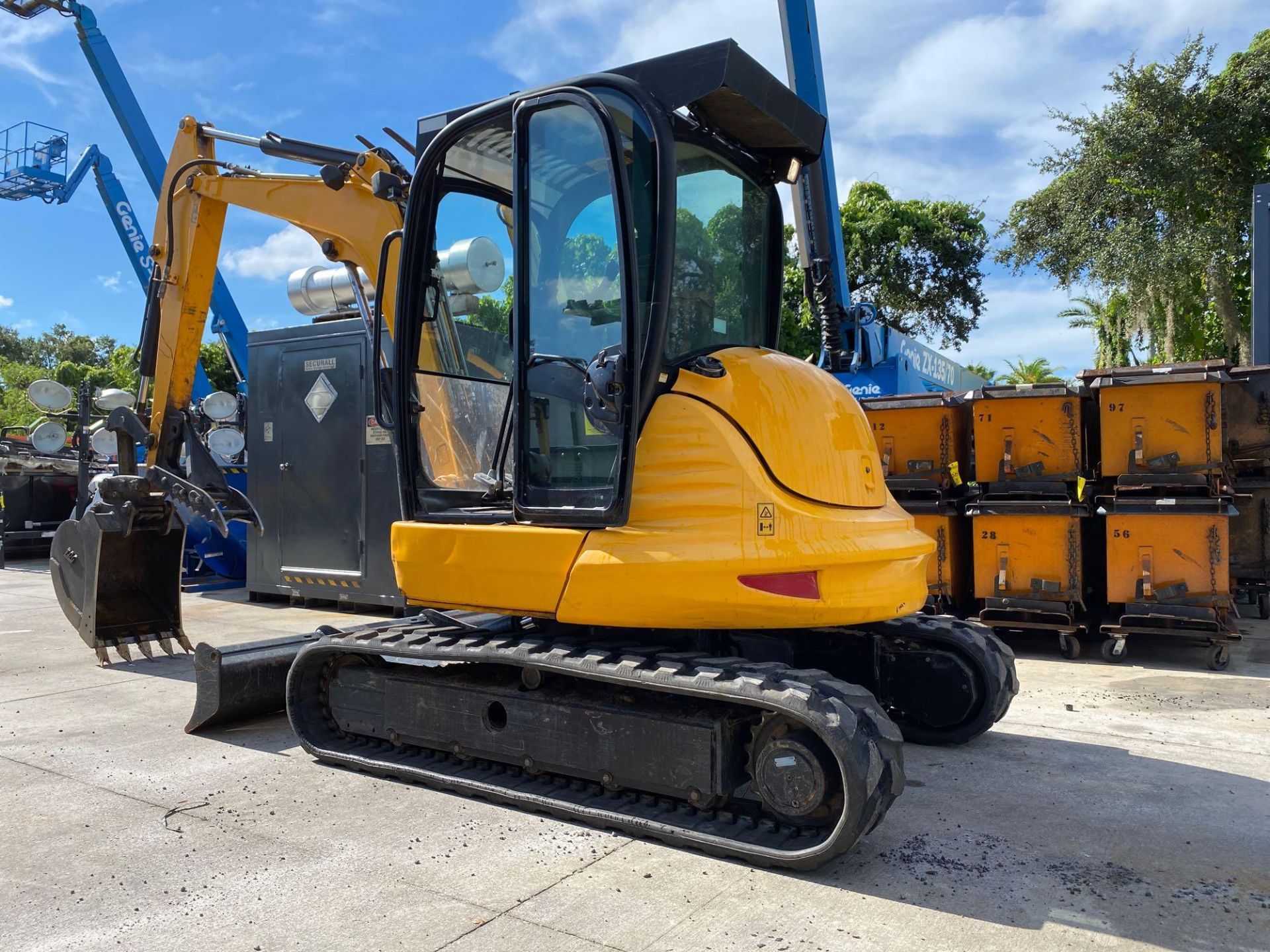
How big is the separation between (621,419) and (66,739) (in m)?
3.76

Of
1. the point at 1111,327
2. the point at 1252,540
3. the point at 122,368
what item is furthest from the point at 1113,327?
the point at 122,368

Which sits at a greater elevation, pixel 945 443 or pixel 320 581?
pixel 945 443

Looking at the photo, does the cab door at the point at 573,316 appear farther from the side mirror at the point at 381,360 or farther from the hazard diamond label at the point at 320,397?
the hazard diamond label at the point at 320,397

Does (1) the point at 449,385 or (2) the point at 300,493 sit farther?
(2) the point at 300,493

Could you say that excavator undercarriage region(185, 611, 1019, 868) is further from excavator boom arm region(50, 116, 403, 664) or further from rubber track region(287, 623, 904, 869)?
excavator boom arm region(50, 116, 403, 664)

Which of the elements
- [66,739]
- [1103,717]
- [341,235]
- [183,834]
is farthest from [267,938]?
[1103,717]

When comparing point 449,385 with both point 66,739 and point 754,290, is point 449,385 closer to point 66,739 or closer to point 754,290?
point 754,290

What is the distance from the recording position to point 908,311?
28.3 m

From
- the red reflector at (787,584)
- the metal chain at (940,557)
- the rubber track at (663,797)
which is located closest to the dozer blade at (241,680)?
the rubber track at (663,797)

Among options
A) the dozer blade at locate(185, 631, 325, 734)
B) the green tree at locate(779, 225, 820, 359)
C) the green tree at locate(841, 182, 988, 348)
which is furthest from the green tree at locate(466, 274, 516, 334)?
the green tree at locate(841, 182, 988, 348)

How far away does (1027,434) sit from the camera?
8.24 metres

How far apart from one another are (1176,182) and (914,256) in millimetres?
8113

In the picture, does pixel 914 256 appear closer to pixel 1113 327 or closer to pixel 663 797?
pixel 1113 327

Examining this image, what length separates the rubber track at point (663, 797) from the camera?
3.27m
